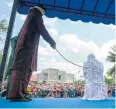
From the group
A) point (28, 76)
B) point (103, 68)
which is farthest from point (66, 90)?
point (28, 76)

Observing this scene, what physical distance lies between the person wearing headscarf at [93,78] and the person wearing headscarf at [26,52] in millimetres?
1592

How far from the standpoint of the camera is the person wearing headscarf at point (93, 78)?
17.2ft

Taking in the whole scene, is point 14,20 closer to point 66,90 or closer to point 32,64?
point 32,64

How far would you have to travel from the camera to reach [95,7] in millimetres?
6543

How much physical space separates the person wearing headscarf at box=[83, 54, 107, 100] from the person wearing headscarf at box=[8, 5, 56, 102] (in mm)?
1592

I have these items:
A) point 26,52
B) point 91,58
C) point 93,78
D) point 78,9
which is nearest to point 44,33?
point 26,52

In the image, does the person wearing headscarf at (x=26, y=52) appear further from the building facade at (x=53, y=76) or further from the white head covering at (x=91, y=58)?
the building facade at (x=53, y=76)

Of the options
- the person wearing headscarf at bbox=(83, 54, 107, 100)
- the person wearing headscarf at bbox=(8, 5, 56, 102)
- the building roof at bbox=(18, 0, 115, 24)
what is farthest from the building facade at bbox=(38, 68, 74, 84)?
the person wearing headscarf at bbox=(8, 5, 56, 102)

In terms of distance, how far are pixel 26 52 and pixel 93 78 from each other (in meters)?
2.02

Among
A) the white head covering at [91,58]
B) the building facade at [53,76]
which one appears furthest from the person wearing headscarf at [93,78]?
the building facade at [53,76]

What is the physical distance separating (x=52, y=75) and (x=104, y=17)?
157ft

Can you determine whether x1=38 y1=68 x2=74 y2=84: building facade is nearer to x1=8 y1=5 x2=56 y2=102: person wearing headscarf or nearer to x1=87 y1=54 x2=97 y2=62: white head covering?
x1=87 y1=54 x2=97 y2=62: white head covering

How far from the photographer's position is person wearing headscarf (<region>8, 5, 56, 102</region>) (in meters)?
3.81

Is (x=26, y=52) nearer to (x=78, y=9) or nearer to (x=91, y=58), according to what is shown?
(x=91, y=58)
